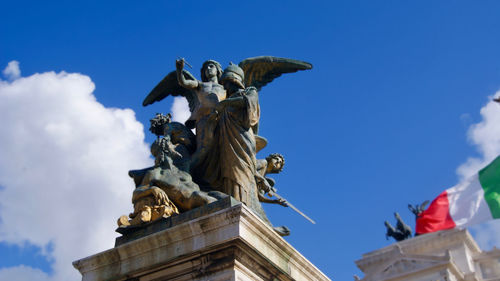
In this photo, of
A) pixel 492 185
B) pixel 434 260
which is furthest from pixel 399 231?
pixel 492 185

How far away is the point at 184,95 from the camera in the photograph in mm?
10094

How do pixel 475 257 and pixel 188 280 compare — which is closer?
pixel 188 280

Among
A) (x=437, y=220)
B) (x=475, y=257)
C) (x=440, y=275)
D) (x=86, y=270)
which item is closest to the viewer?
(x=86, y=270)

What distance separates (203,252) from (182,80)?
3.26 metres

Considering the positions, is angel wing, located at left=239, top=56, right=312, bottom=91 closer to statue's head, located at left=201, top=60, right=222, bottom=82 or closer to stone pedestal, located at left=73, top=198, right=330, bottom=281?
statue's head, located at left=201, top=60, right=222, bottom=82

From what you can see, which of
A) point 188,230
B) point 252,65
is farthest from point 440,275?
point 188,230

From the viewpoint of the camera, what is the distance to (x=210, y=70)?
9492 millimetres

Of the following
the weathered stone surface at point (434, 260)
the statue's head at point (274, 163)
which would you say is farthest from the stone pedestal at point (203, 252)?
the weathered stone surface at point (434, 260)

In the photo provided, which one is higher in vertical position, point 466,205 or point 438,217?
point 466,205

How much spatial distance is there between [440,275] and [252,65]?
34719 mm

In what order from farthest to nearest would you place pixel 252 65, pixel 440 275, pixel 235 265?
pixel 440 275
pixel 252 65
pixel 235 265

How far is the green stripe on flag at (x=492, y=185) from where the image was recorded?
38.1ft

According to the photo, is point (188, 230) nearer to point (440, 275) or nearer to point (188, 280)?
point (188, 280)

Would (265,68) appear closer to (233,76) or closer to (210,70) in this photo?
(210,70)
